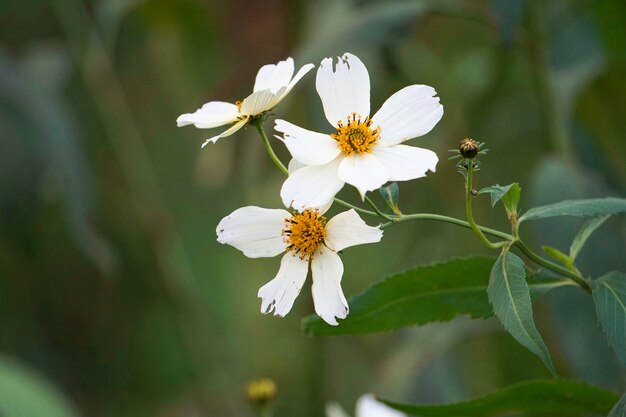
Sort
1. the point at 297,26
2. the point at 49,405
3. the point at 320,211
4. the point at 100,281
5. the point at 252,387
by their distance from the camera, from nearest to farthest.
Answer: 1. the point at 320,211
2. the point at 252,387
3. the point at 49,405
4. the point at 297,26
5. the point at 100,281

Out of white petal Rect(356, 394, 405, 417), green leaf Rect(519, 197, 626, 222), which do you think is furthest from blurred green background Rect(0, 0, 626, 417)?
green leaf Rect(519, 197, 626, 222)

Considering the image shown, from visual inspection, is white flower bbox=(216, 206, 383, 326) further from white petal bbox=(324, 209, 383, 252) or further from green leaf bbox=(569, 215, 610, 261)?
green leaf bbox=(569, 215, 610, 261)

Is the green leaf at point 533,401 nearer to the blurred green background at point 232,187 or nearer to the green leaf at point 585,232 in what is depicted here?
Result: the green leaf at point 585,232

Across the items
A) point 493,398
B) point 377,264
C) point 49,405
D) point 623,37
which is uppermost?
point 377,264

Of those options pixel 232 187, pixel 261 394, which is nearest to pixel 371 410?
pixel 261 394

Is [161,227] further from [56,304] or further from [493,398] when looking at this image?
[493,398]

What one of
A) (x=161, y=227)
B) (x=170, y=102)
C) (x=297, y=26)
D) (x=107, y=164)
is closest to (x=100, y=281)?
(x=107, y=164)
